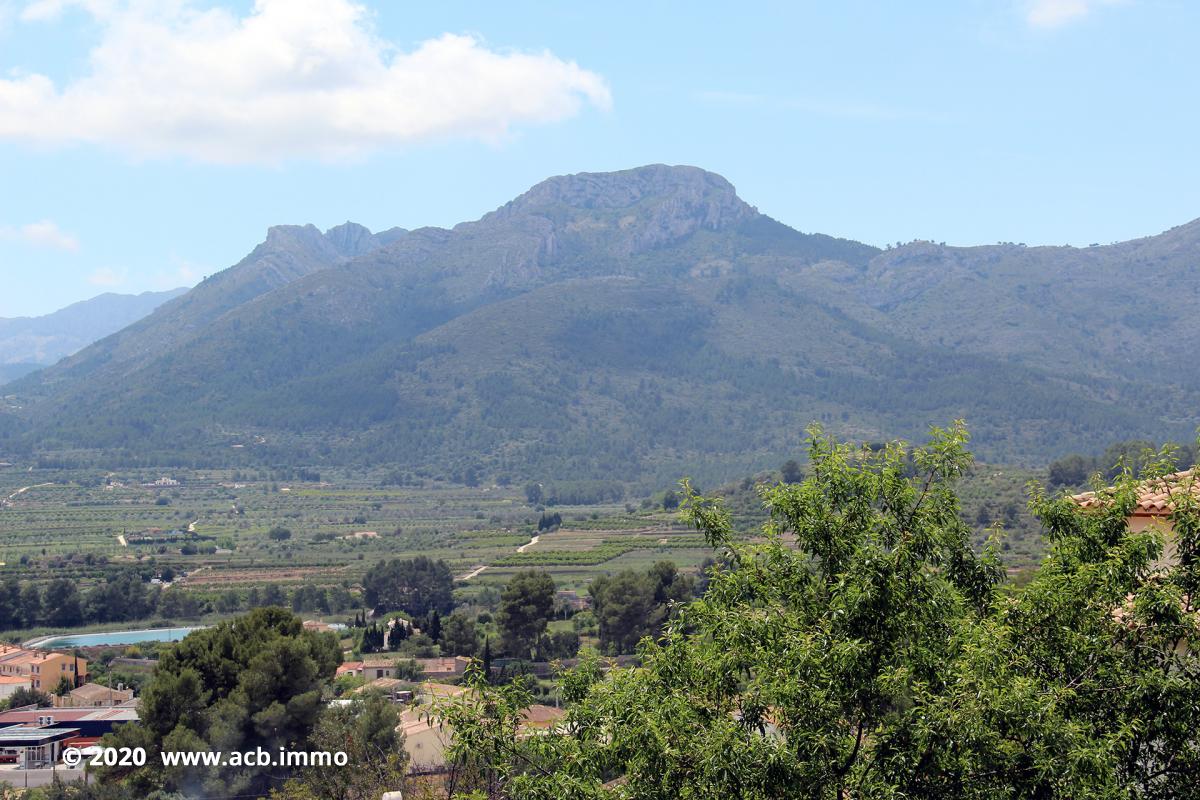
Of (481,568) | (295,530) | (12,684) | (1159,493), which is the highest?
(1159,493)

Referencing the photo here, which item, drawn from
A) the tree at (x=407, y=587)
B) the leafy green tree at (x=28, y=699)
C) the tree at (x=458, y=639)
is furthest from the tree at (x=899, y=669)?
the tree at (x=407, y=587)

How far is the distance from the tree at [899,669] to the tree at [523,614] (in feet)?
107

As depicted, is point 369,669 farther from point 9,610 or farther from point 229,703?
point 9,610

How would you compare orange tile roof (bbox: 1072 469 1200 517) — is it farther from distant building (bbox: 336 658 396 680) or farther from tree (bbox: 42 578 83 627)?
tree (bbox: 42 578 83 627)

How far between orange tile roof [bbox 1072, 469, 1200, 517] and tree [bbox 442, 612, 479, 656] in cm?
3409

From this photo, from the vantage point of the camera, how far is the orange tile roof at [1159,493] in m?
8.02

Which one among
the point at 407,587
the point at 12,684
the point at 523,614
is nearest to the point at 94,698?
the point at 12,684

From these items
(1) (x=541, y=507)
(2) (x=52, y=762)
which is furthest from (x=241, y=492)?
(2) (x=52, y=762)

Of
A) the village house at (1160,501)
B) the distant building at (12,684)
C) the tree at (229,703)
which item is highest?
the village house at (1160,501)

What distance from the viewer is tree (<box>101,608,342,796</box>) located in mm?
21578

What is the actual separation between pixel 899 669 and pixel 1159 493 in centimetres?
353

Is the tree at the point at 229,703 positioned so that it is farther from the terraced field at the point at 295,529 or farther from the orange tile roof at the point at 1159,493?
the terraced field at the point at 295,529

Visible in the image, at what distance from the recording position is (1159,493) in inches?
364

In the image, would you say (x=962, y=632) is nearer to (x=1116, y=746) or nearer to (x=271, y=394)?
(x=1116, y=746)
